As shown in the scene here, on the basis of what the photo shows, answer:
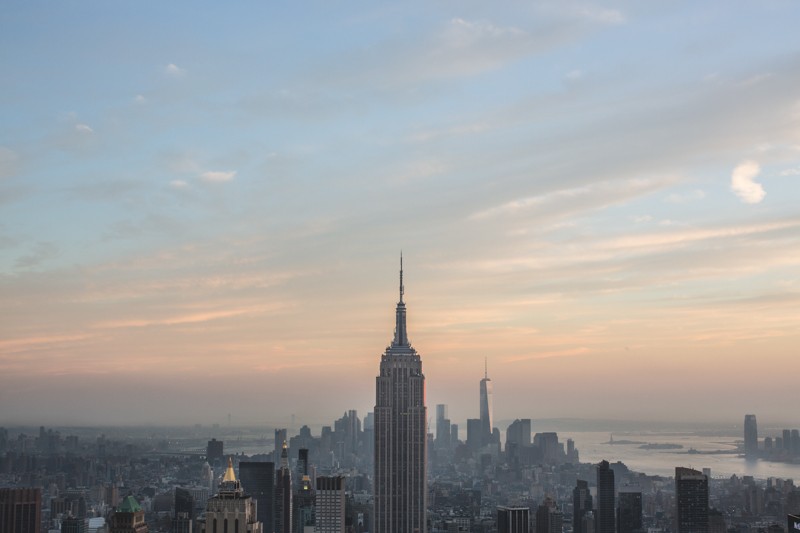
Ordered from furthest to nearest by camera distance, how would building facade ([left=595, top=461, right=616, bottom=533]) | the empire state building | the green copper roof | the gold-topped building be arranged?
the empire state building
building facade ([left=595, top=461, right=616, bottom=533])
the green copper roof
the gold-topped building

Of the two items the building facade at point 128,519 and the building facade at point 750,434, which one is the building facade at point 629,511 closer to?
the building facade at point 750,434

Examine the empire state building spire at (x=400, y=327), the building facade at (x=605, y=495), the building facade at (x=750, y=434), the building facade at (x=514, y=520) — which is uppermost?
the empire state building spire at (x=400, y=327)

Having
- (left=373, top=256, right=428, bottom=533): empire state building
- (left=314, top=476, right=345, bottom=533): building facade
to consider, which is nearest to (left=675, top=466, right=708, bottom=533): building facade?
(left=373, top=256, right=428, bottom=533): empire state building

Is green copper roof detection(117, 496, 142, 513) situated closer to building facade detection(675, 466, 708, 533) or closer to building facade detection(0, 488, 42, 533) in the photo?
building facade detection(0, 488, 42, 533)

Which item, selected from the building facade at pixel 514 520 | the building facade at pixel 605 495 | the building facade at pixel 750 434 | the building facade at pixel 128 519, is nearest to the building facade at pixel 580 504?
the building facade at pixel 605 495

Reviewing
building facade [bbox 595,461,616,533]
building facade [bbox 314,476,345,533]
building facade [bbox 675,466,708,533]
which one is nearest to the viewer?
building facade [bbox 675,466,708,533]
